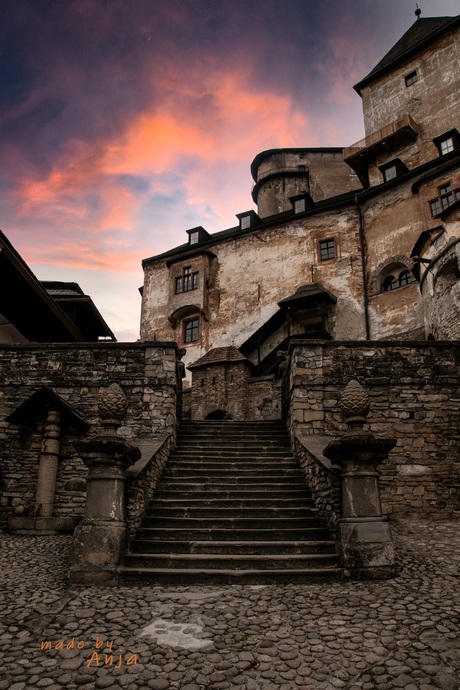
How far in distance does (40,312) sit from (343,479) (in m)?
10.6

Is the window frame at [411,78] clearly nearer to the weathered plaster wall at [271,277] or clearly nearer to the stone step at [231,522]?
the weathered plaster wall at [271,277]

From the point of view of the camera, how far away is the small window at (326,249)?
26.3 meters

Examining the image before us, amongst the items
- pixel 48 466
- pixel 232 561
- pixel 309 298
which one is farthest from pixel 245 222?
pixel 232 561

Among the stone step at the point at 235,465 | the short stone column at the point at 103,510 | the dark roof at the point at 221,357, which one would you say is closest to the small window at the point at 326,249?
the dark roof at the point at 221,357

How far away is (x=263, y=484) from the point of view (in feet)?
29.0

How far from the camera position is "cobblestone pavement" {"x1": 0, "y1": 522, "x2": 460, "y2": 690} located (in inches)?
146

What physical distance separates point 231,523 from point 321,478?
1563 mm

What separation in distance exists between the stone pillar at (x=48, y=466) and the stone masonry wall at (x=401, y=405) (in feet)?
16.3

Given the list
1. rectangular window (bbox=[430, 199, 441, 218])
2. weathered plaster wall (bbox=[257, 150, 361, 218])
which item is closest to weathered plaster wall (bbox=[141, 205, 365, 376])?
rectangular window (bbox=[430, 199, 441, 218])

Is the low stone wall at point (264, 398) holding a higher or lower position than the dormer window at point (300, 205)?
lower

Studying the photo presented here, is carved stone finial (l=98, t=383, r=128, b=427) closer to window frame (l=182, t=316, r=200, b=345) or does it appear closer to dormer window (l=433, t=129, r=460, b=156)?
window frame (l=182, t=316, r=200, b=345)

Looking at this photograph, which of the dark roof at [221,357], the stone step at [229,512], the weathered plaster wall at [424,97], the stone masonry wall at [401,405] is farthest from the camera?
the weathered plaster wall at [424,97]

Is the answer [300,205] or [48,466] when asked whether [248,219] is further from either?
[48,466]

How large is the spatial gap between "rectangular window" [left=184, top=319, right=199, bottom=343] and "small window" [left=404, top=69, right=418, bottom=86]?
18.6m
